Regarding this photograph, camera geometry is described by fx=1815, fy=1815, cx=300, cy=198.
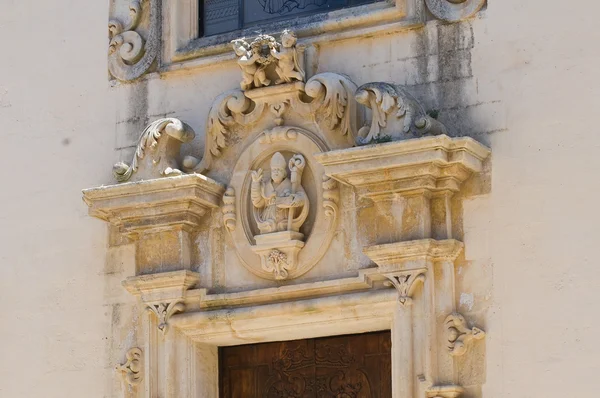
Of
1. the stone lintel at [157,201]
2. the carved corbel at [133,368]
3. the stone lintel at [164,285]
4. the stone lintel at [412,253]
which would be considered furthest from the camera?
the carved corbel at [133,368]

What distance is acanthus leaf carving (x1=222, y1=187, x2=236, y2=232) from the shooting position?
12.1 metres

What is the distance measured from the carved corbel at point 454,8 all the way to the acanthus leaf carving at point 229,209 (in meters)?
1.82

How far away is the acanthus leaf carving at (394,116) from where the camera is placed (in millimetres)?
11367

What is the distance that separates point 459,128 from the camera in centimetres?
1148

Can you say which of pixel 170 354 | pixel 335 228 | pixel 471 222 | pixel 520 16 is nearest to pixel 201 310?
pixel 170 354

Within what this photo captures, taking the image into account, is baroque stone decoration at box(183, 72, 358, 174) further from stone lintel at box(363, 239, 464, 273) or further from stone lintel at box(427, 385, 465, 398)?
stone lintel at box(427, 385, 465, 398)

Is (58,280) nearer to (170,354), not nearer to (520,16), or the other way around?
(170,354)

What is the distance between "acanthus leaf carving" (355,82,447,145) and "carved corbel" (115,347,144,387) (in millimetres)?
2216

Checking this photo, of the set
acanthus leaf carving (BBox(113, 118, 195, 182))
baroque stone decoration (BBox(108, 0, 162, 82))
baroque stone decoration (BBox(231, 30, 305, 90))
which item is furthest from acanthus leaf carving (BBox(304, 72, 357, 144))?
baroque stone decoration (BBox(108, 0, 162, 82))

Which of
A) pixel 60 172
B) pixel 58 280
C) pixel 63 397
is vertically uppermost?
pixel 60 172

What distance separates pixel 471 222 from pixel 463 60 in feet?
3.46

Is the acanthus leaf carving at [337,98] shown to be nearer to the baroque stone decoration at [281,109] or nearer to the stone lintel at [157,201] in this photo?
the baroque stone decoration at [281,109]

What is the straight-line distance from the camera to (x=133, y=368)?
486 inches

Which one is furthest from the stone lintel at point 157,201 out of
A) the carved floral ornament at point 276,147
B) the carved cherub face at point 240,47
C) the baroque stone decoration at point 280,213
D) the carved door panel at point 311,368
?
the carved door panel at point 311,368
